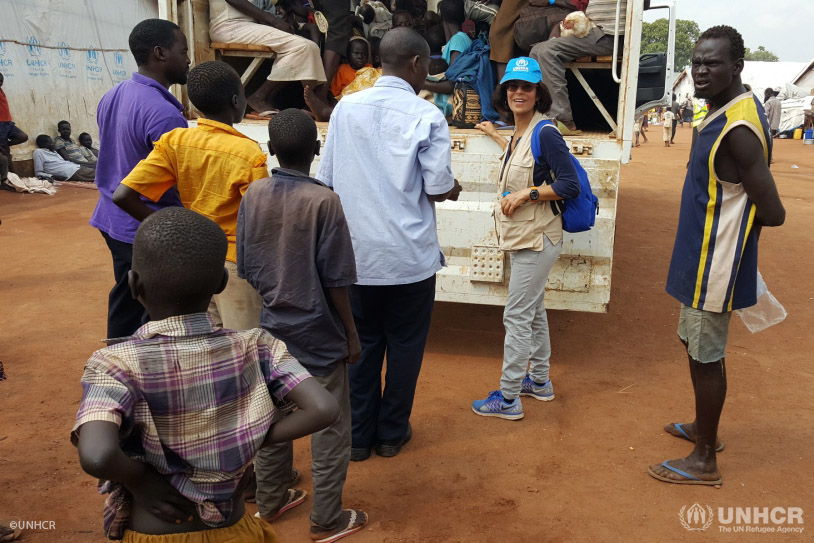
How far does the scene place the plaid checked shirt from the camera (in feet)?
4.44

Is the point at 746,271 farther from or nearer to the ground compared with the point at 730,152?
nearer to the ground

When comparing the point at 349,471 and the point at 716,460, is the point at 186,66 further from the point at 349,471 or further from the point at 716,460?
the point at 716,460

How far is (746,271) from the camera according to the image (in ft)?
9.25

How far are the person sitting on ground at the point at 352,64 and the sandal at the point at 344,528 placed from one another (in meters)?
3.70

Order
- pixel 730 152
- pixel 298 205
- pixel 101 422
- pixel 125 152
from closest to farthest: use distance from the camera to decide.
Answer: pixel 101 422
pixel 298 205
pixel 730 152
pixel 125 152

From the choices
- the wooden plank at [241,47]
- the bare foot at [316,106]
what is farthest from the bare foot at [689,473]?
the wooden plank at [241,47]

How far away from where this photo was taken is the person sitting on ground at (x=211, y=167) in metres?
2.57

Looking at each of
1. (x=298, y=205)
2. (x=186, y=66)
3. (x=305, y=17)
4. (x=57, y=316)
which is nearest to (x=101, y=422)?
(x=298, y=205)

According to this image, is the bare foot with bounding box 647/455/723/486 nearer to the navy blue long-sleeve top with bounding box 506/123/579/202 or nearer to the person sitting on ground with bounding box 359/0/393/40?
the navy blue long-sleeve top with bounding box 506/123/579/202

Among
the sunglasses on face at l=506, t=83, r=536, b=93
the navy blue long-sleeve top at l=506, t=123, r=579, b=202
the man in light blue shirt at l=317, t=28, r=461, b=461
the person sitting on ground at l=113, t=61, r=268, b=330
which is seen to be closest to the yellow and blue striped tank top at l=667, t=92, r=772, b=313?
the navy blue long-sleeve top at l=506, t=123, r=579, b=202

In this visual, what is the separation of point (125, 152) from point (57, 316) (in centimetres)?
296

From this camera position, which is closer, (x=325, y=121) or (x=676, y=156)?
(x=325, y=121)

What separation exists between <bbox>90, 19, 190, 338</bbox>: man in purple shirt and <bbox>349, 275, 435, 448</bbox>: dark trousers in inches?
37.4

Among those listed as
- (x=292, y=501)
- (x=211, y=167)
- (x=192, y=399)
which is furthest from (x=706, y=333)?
(x=192, y=399)
